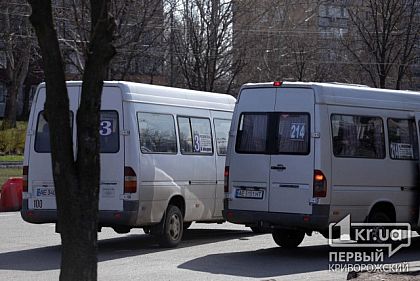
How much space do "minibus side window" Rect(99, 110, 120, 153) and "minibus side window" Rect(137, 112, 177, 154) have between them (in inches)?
15.8

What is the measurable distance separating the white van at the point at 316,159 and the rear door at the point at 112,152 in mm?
1712

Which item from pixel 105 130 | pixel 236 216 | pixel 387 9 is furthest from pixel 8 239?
pixel 387 9

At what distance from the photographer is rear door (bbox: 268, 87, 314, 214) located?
13.0m

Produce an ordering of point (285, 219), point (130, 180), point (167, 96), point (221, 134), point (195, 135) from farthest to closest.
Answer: point (221, 134)
point (195, 135)
point (167, 96)
point (130, 180)
point (285, 219)

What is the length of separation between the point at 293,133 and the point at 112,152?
2810mm

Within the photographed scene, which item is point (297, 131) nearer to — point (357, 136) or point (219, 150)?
point (357, 136)

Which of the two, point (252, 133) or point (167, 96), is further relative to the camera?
point (167, 96)

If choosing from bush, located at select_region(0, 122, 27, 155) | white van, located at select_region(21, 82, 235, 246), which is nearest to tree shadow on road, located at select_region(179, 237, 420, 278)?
white van, located at select_region(21, 82, 235, 246)

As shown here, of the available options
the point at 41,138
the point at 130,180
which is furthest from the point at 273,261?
the point at 41,138

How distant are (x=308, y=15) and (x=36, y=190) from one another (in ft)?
122

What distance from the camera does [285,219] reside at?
1314cm

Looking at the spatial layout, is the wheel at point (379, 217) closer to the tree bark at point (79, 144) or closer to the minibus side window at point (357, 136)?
the minibus side window at point (357, 136)

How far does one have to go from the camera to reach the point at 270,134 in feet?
44.7

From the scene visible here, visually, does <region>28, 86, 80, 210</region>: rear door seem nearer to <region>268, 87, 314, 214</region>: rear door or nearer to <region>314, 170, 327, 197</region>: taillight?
<region>268, 87, 314, 214</region>: rear door
